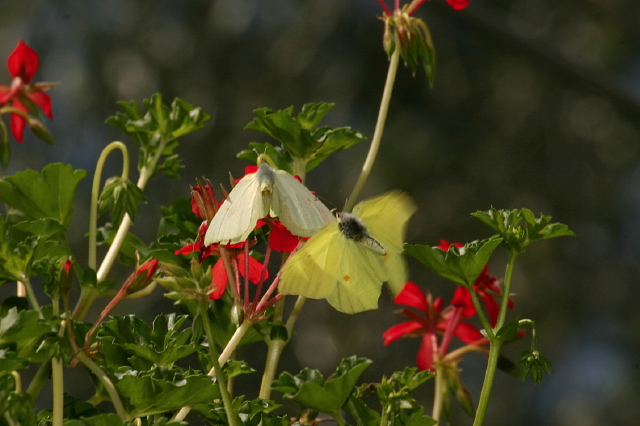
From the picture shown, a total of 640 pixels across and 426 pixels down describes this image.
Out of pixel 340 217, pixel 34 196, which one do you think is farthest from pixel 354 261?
pixel 34 196

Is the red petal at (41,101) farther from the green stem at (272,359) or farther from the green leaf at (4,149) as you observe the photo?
the green stem at (272,359)

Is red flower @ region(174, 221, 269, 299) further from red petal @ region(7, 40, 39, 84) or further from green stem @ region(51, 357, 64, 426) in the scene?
red petal @ region(7, 40, 39, 84)

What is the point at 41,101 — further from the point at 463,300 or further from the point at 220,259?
the point at 463,300

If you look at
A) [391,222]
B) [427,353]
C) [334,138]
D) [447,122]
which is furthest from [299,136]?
[447,122]

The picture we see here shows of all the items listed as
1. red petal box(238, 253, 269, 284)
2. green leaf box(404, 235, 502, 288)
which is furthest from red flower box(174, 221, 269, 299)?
green leaf box(404, 235, 502, 288)

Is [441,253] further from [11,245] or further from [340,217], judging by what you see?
[11,245]

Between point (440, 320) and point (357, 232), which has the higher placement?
point (357, 232)
